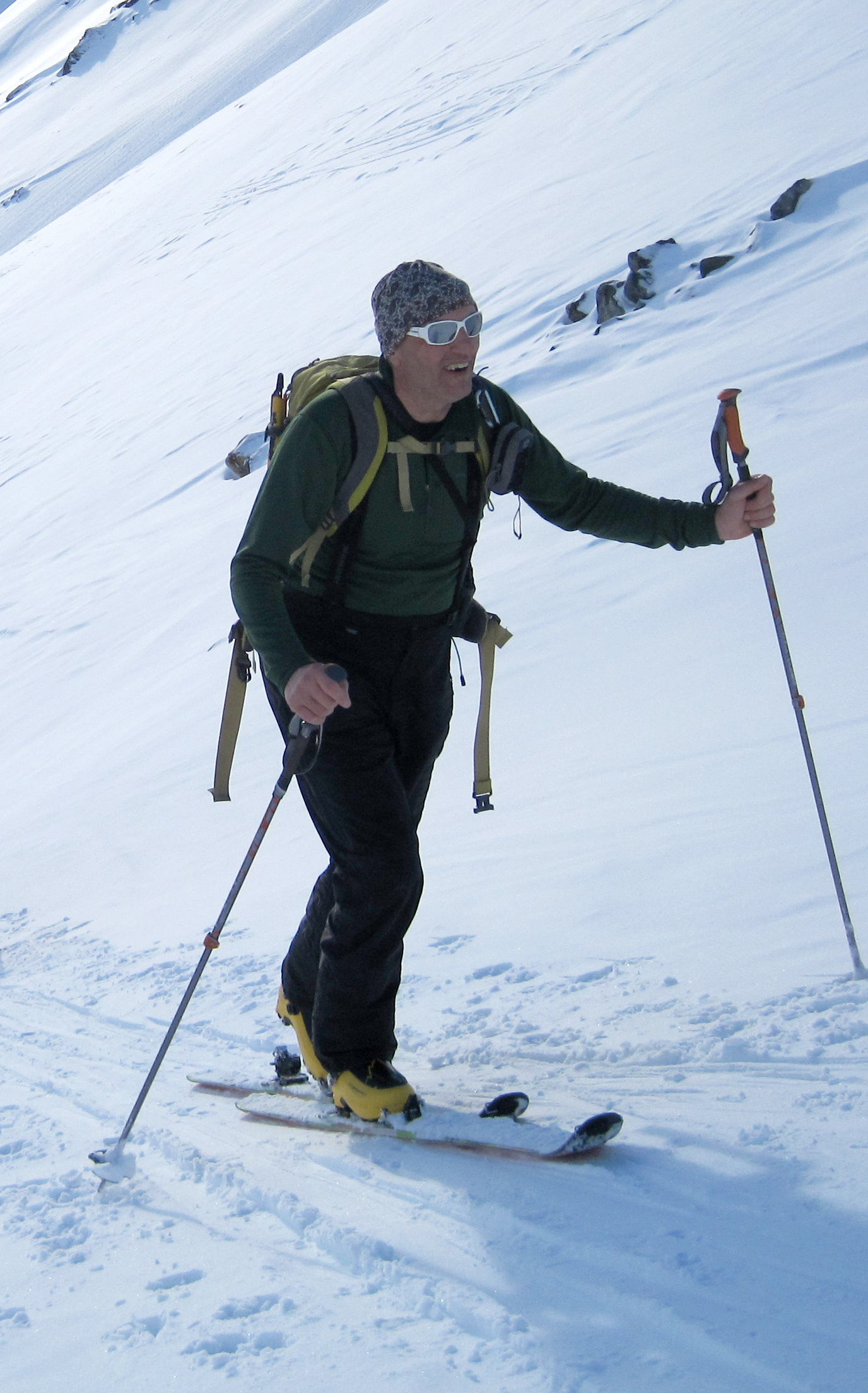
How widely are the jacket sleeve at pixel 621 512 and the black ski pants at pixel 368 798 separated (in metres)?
0.45

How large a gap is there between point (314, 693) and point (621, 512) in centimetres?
107

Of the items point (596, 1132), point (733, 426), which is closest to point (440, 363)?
point (733, 426)

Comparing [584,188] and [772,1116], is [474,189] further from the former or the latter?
[772,1116]

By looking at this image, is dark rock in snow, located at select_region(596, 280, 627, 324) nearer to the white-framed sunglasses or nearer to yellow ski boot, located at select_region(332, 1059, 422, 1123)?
the white-framed sunglasses

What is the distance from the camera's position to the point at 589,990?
3.49m

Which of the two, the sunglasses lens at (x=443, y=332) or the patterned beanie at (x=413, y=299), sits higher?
the patterned beanie at (x=413, y=299)

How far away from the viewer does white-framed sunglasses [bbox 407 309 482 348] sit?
8.75 ft

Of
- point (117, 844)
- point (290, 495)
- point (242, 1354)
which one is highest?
point (290, 495)

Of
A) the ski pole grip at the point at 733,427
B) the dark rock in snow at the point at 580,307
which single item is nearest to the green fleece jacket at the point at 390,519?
the ski pole grip at the point at 733,427

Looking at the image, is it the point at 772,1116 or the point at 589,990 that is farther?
the point at 589,990

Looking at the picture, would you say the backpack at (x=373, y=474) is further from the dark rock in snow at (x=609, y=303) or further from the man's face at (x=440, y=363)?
the dark rock in snow at (x=609, y=303)

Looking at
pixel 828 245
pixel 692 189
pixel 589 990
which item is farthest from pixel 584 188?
pixel 589 990

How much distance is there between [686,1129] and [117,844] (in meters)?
4.36

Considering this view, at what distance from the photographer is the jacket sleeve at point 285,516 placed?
2.61m
